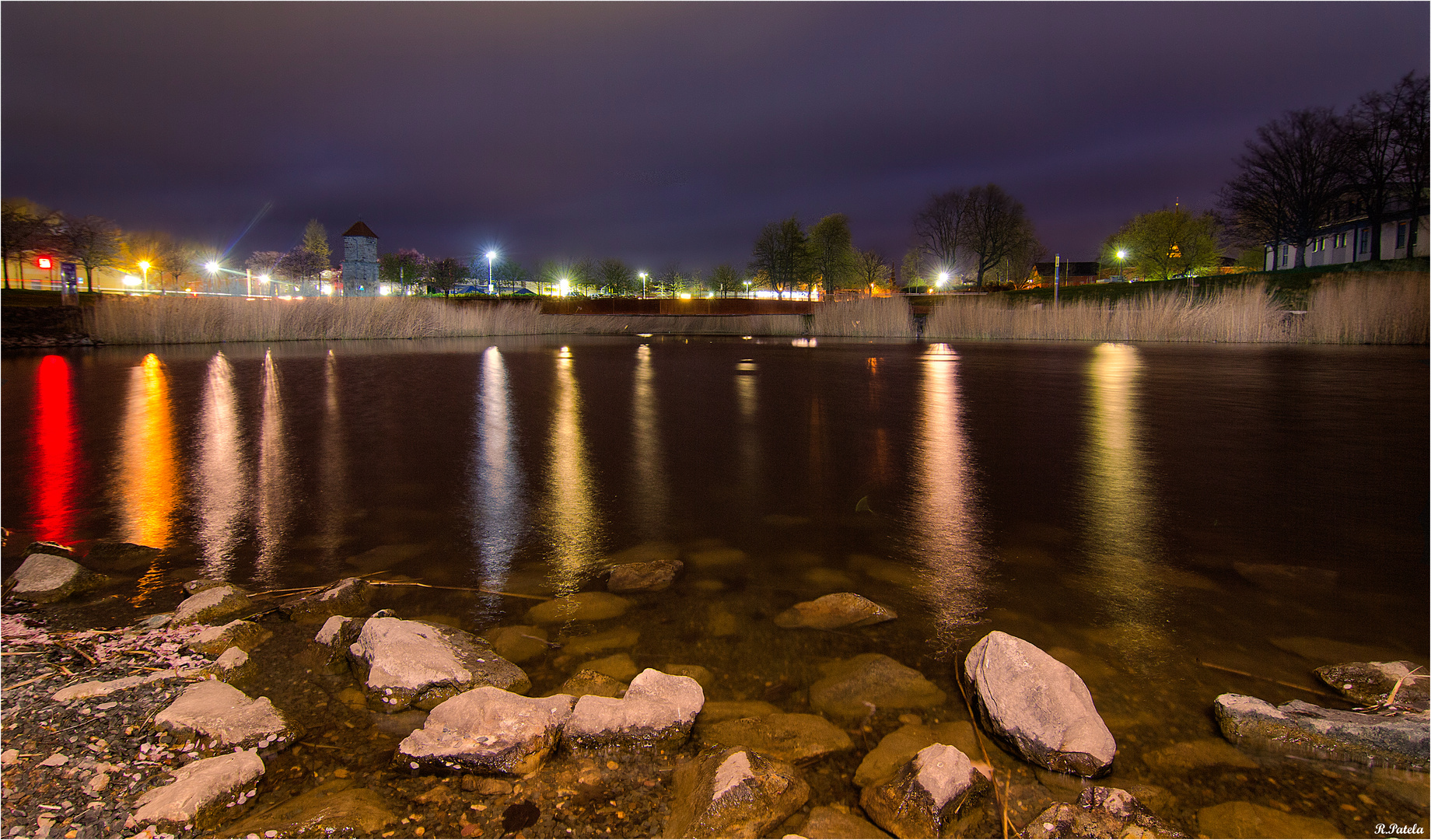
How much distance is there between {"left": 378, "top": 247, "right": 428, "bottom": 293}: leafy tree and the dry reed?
6835cm

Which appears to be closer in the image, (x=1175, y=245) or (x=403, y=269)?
(x=1175, y=245)

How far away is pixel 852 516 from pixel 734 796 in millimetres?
2071

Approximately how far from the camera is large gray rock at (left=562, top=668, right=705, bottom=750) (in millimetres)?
1662

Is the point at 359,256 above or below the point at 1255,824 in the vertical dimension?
above

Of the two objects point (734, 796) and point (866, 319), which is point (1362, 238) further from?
point (734, 796)

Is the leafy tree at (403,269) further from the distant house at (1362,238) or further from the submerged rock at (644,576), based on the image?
the submerged rock at (644,576)

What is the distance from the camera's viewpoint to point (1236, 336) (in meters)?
18.0

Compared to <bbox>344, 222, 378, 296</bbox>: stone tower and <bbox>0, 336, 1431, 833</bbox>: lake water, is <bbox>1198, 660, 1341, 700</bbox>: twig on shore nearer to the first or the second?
<bbox>0, 336, 1431, 833</bbox>: lake water

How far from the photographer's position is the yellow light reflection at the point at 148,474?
10.8 ft

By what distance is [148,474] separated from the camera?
4.32 meters

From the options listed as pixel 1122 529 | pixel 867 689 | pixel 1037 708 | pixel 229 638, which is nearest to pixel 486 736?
pixel 867 689

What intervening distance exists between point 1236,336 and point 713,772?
2152 centimetres

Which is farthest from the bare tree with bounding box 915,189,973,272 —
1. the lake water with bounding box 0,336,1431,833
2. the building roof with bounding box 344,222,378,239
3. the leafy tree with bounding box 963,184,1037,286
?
the building roof with bounding box 344,222,378,239

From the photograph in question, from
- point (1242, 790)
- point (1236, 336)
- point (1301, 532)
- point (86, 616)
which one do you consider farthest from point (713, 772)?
point (1236, 336)
